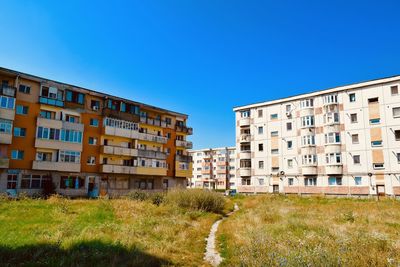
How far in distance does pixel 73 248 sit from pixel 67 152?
32212 mm

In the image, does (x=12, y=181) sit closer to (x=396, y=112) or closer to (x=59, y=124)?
(x=59, y=124)

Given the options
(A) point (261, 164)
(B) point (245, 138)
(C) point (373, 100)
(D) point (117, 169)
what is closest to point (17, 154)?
(D) point (117, 169)

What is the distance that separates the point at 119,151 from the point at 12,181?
14.6m

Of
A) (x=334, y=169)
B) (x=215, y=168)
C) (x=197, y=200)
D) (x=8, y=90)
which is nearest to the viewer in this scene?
(x=197, y=200)

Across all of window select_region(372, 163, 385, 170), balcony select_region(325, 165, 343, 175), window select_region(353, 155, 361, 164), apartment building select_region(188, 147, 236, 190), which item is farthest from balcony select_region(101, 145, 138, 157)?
apartment building select_region(188, 147, 236, 190)

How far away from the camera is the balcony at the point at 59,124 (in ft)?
124

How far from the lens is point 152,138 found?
5122cm

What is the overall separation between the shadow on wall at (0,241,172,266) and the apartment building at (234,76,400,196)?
41.9 m

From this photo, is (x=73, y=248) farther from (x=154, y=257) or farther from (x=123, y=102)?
(x=123, y=102)

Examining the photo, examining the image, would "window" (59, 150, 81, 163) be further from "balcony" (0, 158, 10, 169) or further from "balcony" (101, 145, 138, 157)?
"balcony" (0, 158, 10, 169)

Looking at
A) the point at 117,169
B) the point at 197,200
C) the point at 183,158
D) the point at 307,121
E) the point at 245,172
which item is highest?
the point at 307,121

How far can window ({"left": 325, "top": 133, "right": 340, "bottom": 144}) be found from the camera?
47312mm

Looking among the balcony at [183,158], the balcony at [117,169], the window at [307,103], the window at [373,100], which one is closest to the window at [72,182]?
the balcony at [117,169]

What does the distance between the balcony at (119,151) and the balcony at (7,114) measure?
1250cm
